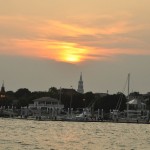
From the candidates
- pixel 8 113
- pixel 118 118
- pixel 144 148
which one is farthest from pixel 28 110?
pixel 144 148

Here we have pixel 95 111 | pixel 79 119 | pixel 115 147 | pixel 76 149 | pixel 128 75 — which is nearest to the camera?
pixel 76 149

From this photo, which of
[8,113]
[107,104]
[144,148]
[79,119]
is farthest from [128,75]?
[144,148]

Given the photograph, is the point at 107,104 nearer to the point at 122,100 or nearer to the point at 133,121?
the point at 122,100

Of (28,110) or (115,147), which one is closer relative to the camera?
(115,147)

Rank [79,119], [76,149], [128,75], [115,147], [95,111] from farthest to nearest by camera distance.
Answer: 1. [95,111]
2. [128,75]
3. [79,119]
4. [115,147]
5. [76,149]

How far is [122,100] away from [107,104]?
6380 millimetres

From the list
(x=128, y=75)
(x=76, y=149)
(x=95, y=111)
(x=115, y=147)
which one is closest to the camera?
(x=76, y=149)

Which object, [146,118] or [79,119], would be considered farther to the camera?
[146,118]

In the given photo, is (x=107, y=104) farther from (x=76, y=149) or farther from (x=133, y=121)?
(x=76, y=149)

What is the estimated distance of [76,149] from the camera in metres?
50.7

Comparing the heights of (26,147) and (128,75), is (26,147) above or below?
below

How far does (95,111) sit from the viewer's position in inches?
7633

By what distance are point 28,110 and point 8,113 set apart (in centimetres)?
727

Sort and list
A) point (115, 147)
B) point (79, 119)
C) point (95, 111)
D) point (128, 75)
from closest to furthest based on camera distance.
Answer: point (115, 147)
point (79, 119)
point (128, 75)
point (95, 111)
